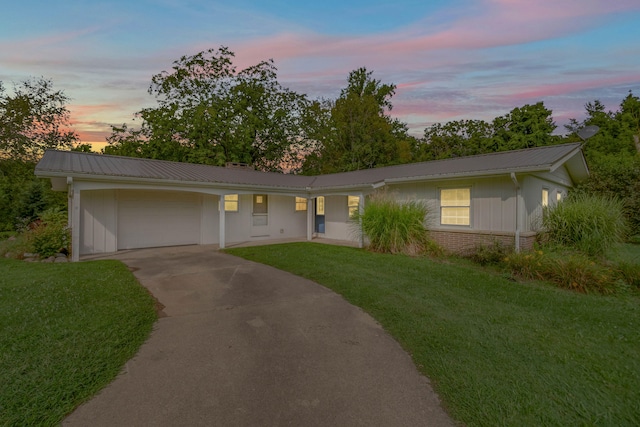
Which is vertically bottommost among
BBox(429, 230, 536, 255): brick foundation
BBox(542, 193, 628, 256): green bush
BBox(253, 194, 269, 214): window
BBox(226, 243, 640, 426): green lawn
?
BBox(226, 243, 640, 426): green lawn

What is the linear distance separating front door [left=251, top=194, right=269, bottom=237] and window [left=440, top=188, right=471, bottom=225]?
750 centimetres

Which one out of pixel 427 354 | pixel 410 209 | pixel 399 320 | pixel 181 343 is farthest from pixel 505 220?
pixel 181 343

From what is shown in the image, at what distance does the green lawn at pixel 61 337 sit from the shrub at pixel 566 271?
297 inches

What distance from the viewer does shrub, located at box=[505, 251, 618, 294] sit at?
6098 millimetres

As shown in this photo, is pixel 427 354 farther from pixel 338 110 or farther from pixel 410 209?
pixel 338 110

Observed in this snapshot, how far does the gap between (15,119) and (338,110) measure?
23690mm

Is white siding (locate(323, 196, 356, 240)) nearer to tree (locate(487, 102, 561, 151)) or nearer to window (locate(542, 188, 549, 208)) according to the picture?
window (locate(542, 188, 549, 208))

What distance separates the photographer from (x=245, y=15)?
9.53 m

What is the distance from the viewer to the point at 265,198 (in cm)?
1420

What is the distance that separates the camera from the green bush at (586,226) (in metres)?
7.75

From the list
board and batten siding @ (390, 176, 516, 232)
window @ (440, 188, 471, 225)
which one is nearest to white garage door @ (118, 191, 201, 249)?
board and batten siding @ (390, 176, 516, 232)

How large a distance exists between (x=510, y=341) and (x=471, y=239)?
676cm

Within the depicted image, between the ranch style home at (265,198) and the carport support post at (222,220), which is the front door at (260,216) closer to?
the ranch style home at (265,198)

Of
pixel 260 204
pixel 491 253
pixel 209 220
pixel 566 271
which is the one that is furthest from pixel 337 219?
pixel 566 271
